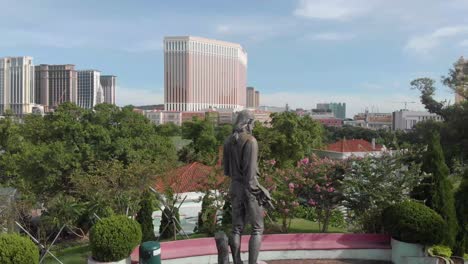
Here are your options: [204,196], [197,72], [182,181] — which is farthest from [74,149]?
[197,72]

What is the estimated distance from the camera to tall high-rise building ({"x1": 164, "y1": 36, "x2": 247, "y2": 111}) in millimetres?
163750

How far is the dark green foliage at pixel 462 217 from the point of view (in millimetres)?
9461

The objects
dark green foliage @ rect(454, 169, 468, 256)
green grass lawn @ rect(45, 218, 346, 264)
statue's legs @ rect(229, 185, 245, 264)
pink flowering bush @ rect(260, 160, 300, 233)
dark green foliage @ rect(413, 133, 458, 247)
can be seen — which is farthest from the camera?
pink flowering bush @ rect(260, 160, 300, 233)

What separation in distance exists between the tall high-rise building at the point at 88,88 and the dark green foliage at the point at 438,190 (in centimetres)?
16168

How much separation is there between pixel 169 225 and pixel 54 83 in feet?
515

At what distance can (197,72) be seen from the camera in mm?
167125

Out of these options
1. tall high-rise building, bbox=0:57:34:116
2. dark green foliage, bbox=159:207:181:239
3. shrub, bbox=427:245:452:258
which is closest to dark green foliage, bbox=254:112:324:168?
dark green foliage, bbox=159:207:181:239

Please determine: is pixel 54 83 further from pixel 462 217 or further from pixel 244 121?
pixel 244 121

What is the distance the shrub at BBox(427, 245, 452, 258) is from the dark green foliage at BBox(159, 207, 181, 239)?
648 centimetres

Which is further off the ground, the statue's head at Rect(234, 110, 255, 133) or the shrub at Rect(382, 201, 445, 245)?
the statue's head at Rect(234, 110, 255, 133)

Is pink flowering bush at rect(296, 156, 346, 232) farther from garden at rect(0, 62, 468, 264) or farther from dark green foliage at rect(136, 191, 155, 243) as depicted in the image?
dark green foliage at rect(136, 191, 155, 243)

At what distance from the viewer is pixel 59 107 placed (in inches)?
944

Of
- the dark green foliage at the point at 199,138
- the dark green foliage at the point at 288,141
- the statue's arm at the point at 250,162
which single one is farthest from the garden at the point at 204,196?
the dark green foliage at the point at 199,138

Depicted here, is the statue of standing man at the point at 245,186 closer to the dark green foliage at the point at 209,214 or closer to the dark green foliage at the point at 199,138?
the dark green foliage at the point at 209,214
